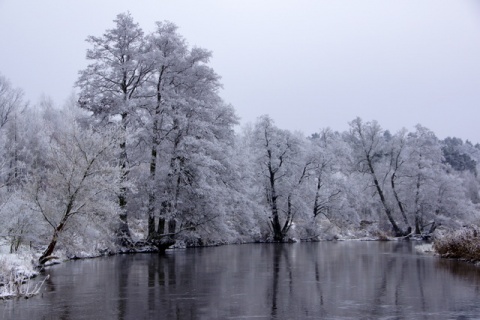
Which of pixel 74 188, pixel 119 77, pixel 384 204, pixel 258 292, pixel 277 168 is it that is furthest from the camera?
pixel 384 204

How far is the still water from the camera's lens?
12.1 meters

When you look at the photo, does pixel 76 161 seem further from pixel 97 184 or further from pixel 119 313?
pixel 119 313

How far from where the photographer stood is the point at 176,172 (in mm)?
34062

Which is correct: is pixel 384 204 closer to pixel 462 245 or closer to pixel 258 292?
pixel 462 245

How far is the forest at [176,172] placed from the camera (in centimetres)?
2331

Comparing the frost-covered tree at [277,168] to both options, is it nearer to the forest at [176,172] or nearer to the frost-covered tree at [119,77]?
the forest at [176,172]

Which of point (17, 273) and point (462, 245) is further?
point (462, 245)

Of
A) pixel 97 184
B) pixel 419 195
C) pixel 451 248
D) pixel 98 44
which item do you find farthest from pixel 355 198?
pixel 97 184

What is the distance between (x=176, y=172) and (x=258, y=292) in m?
19.6

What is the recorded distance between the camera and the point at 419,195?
56.5 m

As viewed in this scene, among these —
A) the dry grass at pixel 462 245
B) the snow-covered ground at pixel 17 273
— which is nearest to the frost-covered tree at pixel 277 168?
the dry grass at pixel 462 245

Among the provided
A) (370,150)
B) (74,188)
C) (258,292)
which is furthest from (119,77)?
(370,150)

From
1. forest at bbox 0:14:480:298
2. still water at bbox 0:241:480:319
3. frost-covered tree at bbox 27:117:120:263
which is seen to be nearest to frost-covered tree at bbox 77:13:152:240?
forest at bbox 0:14:480:298

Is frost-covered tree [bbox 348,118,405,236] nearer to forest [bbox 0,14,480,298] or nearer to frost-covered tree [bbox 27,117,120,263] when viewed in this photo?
forest [bbox 0,14,480,298]
